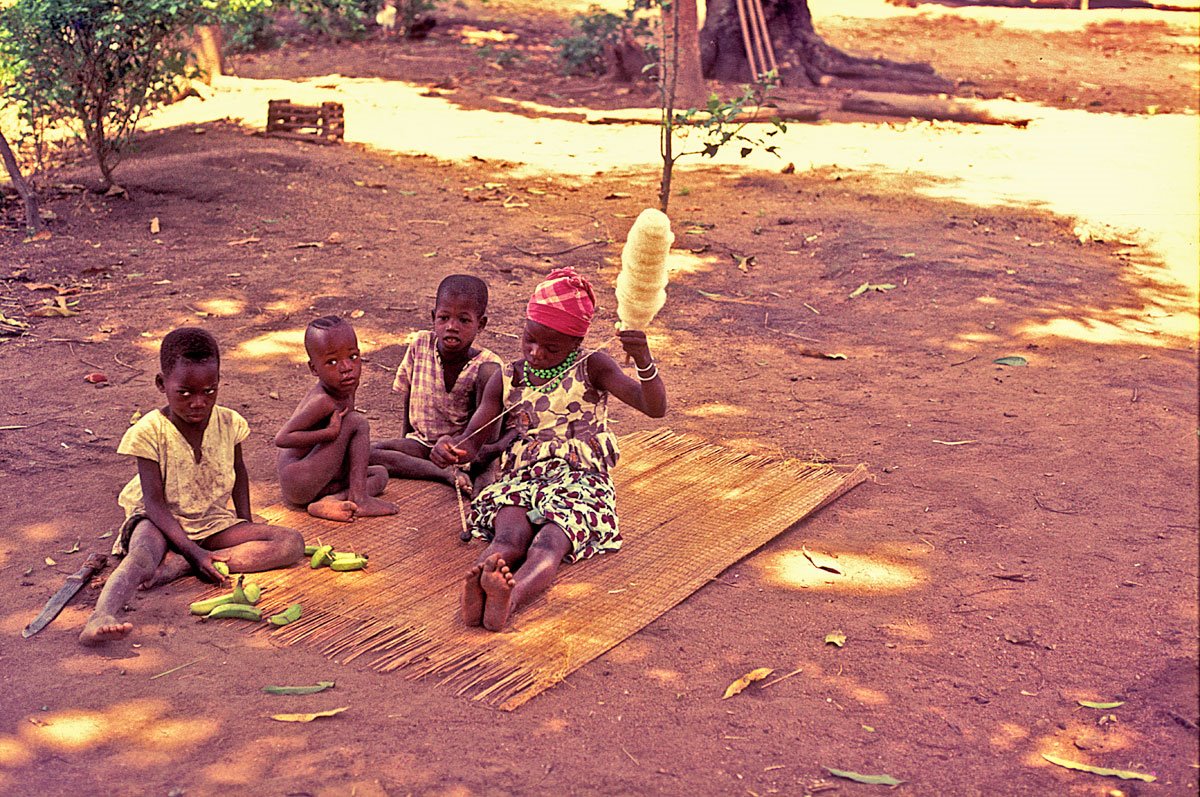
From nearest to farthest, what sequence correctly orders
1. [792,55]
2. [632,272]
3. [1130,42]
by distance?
[632,272] < [792,55] < [1130,42]

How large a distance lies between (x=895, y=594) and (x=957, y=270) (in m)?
3.73

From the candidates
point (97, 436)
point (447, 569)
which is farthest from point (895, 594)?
point (97, 436)

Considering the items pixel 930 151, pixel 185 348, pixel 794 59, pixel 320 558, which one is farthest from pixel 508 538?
pixel 794 59

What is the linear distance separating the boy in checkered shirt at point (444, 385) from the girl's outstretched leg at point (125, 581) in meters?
1.05

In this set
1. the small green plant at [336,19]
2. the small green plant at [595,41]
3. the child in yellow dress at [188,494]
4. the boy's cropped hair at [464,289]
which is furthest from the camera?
the small green plant at [336,19]

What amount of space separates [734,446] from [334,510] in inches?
64.2

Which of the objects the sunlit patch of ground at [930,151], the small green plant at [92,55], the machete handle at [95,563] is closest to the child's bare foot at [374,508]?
the machete handle at [95,563]

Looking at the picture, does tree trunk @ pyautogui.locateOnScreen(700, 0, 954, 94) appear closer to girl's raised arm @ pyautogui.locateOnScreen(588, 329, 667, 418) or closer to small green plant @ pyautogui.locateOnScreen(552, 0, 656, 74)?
small green plant @ pyautogui.locateOnScreen(552, 0, 656, 74)

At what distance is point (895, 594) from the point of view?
3773 millimetres

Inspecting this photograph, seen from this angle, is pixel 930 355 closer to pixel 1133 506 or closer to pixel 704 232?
pixel 1133 506

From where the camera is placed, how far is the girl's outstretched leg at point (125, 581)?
3334mm

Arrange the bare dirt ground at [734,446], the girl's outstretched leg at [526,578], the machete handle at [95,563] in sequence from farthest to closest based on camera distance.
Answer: the machete handle at [95,563] < the girl's outstretched leg at [526,578] < the bare dirt ground at [734,446]

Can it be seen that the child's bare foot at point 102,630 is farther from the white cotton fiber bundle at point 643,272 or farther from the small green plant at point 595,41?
the small green plant at point 595,41

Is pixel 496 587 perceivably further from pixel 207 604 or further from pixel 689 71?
pixel 689 71
